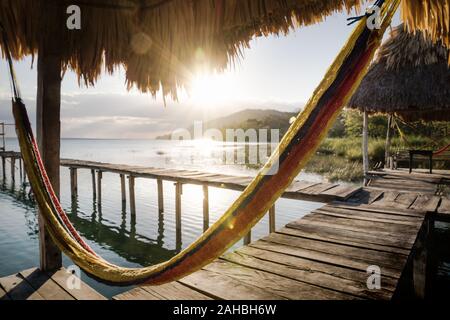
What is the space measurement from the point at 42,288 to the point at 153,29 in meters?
2.57

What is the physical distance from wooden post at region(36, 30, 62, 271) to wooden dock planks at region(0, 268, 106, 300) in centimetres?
15

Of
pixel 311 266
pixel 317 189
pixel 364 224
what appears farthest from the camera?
pixel 317 189

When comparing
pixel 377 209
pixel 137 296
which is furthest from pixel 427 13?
pixel 377 209

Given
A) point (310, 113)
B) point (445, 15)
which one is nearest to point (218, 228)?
point (310, 113)

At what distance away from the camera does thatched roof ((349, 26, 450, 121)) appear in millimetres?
9117

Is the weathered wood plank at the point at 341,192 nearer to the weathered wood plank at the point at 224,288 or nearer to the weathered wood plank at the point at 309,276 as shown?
the weathered wood plank at the point at 309,276

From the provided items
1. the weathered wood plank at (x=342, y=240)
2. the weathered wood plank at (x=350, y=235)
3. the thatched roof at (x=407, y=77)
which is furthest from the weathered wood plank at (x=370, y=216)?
the thatched roof at (x=407, y=77)

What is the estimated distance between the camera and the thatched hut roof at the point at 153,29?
2627mm

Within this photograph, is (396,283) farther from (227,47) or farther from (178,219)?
(178,219)

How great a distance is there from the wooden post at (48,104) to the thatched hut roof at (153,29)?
45 millimetres

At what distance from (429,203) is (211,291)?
4127 millimetres

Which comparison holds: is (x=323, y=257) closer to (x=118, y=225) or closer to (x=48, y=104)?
(x=48, y=104)

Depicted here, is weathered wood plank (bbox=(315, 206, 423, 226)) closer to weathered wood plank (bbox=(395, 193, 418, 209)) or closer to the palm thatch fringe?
weathered wood plank (bbox=(395, 193, 418, 209))

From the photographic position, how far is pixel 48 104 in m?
2.71
